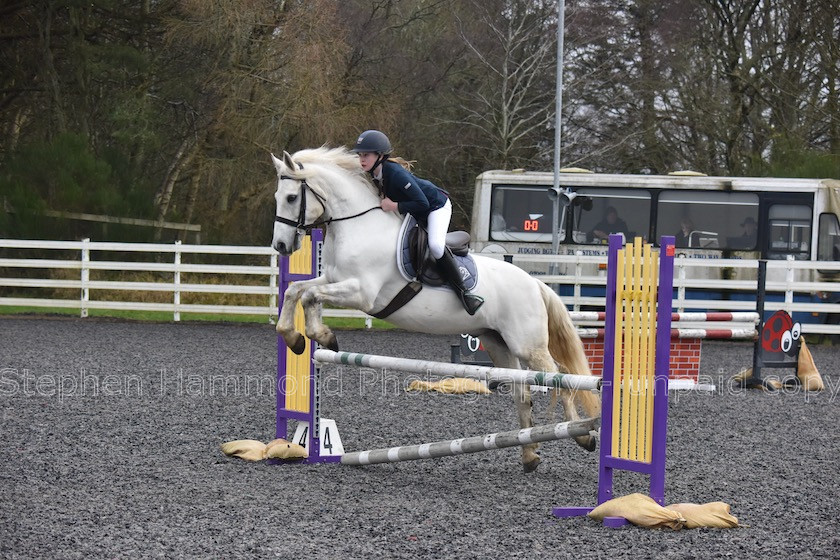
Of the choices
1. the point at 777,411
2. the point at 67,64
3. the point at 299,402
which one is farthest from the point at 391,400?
the point at 67,64

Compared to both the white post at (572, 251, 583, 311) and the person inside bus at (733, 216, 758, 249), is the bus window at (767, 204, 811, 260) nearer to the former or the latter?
the person inside bus at (733, 216, 758, 249)

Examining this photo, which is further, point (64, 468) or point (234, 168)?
point (234, 168)

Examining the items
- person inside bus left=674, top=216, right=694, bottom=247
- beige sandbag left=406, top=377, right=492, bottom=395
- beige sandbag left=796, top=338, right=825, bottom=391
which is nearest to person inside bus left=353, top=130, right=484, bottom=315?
beige sandbag left=406, top=377, right=492, bottom=395

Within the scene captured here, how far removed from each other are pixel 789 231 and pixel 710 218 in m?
1.27

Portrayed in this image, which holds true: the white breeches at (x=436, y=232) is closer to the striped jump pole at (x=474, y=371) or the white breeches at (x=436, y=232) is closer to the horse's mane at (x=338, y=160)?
the horse's mane at (x=338, y=160)

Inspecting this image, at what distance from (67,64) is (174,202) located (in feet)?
11.9

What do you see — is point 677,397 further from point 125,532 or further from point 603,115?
point 603,115

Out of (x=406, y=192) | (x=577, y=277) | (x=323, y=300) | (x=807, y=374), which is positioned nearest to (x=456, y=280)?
(x=406, y=192)

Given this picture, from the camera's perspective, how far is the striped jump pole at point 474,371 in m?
5.02

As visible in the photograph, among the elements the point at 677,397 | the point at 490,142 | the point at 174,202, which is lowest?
the point at 677,397

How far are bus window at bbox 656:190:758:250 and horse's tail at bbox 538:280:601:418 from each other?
421 inches

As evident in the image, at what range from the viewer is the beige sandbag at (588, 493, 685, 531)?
459 cm

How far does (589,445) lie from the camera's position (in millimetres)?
5812

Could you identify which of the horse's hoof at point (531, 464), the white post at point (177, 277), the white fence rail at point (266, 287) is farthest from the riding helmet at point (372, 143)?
the white post at point (177, 277)
